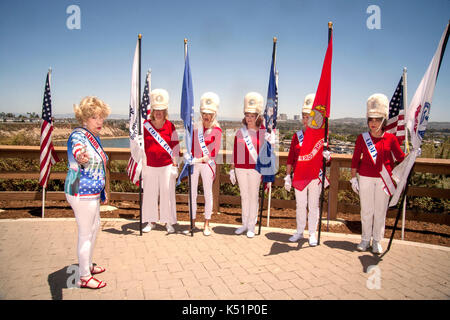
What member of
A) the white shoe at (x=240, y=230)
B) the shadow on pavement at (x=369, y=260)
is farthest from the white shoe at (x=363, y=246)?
the white shoe at (x=240, y=230)

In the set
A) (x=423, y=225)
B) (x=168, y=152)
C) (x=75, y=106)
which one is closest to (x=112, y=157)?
(x=168, y=152)

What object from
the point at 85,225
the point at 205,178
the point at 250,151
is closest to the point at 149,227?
the point at 205,178

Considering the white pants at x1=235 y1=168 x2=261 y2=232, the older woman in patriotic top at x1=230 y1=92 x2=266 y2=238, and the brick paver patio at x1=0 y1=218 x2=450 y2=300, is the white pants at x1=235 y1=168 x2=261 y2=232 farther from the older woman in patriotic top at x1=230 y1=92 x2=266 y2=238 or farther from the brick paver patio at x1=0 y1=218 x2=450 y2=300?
the brick paver patio at x1=0 y1=218 x2=450 y2=300

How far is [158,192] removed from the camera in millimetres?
4891

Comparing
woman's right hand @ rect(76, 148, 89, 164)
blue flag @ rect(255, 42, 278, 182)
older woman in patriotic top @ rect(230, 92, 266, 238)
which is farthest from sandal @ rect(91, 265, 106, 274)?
blue flag @ rect(255, 42, 278, 182)

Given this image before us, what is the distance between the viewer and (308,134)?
4.15 m

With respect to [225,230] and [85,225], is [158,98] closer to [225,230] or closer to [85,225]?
[85,225]

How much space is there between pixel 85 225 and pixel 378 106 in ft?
12.9

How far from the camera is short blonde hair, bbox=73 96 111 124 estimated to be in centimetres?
294

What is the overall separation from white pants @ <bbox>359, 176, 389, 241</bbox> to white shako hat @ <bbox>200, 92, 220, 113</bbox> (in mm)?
2440
